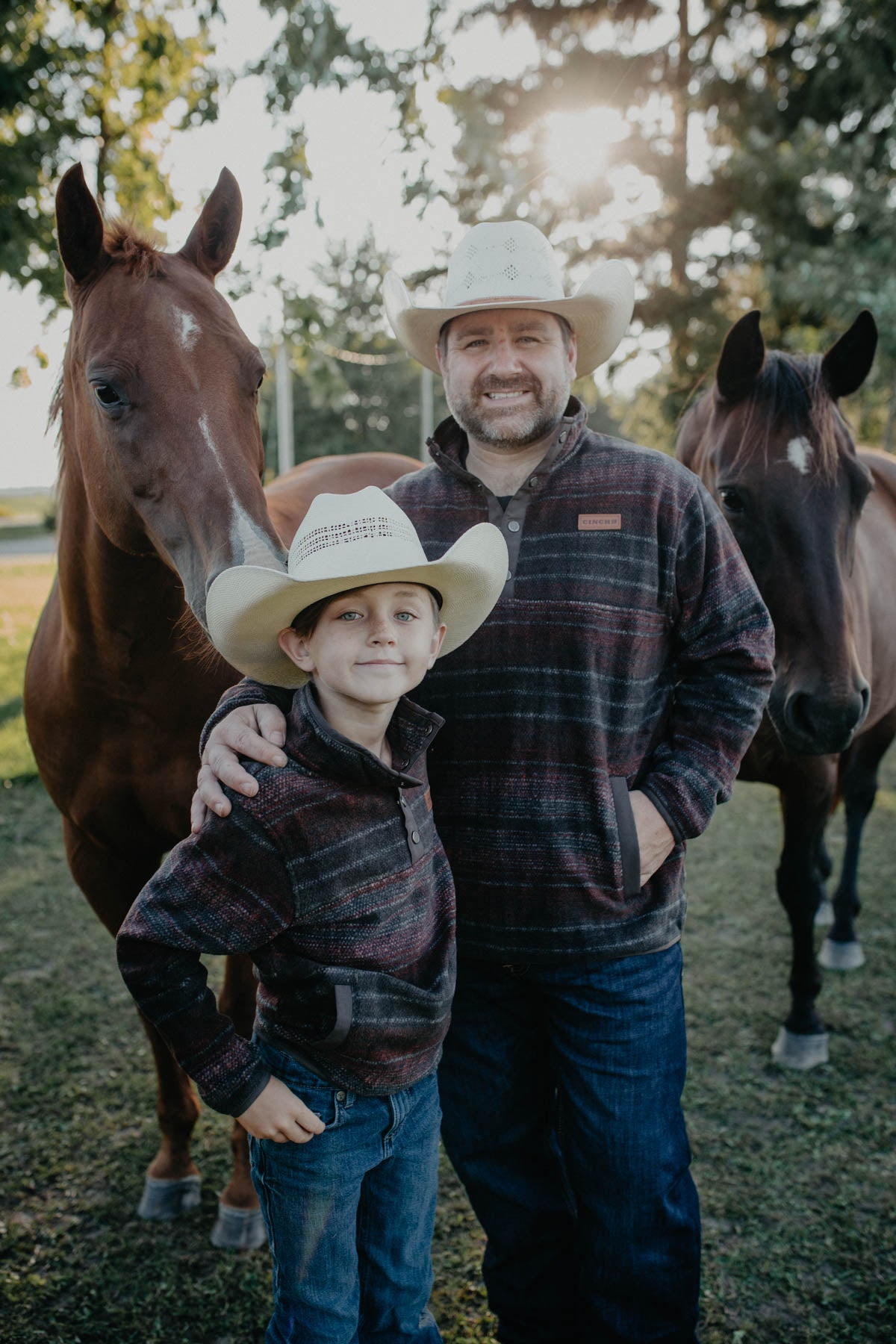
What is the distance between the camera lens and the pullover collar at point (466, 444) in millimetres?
1871

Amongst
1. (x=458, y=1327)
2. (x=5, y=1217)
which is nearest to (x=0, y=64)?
(x=5, y=1217)

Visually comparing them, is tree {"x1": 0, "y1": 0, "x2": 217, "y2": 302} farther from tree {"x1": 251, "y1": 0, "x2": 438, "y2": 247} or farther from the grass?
the grass

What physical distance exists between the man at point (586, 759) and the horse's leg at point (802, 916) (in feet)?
4.86

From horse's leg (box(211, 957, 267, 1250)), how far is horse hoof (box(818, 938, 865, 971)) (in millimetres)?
2657

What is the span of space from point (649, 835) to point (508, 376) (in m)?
1.00

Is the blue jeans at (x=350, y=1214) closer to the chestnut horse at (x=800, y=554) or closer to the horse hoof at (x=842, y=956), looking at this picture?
the chestnut horse at (x=800, y=554)

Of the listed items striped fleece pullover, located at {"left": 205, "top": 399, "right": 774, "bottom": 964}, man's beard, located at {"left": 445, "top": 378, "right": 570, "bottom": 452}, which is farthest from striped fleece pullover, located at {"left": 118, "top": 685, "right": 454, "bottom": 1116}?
man's beard, located at {"left": 445, "top": 378, "right": 570, "bottom": 452}

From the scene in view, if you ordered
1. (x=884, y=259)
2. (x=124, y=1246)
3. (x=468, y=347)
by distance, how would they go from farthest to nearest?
(x=884, y=259), (x=124, y=1246), (x=468, y=347)

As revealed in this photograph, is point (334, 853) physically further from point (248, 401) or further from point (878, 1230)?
point (878, 1230)

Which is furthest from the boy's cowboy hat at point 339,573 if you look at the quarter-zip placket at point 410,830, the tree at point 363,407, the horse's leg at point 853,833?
the tree at point 363,407

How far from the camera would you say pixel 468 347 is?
1.98m

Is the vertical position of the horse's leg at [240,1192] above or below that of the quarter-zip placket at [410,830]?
below

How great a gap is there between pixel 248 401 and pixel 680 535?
1.03m

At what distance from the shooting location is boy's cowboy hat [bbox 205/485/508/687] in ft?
4.79
